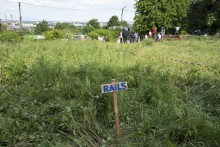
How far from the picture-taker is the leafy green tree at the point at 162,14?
37656mm

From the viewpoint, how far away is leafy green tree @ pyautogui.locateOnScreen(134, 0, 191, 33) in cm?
3766

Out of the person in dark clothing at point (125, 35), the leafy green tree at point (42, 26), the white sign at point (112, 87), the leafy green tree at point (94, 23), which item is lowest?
the white sign at point (112, 87)

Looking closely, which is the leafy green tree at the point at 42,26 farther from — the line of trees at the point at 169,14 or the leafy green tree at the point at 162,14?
the leafy green tree at the point at 162,14

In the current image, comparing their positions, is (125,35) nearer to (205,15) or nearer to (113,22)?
(205,15)

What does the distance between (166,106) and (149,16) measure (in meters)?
36.0

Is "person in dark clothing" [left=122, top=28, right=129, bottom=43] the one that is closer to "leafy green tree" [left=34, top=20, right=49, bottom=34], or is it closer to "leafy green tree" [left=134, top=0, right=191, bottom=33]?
"leafy green tree" [left=134, top=0, right=191, bottom=33]

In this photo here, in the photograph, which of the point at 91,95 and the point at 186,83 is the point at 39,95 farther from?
the point at 186,83

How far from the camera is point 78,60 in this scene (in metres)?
7.59

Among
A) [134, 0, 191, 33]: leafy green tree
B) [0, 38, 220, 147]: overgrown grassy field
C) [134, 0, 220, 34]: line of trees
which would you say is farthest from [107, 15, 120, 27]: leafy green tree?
[0, 38, 220, 147]: overgrown grassy field

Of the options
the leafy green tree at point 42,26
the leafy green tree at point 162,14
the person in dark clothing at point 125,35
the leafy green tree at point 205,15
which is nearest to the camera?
the person in dark clothing at point 125,35

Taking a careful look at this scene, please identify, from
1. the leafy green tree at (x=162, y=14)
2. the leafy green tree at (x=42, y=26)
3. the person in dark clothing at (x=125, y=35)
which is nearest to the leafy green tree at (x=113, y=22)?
the leafy green tree at (x=42, y=26)

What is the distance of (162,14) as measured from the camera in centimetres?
3775

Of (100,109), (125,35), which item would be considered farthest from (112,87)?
(125,35)

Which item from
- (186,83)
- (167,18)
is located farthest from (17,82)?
(167,18)
